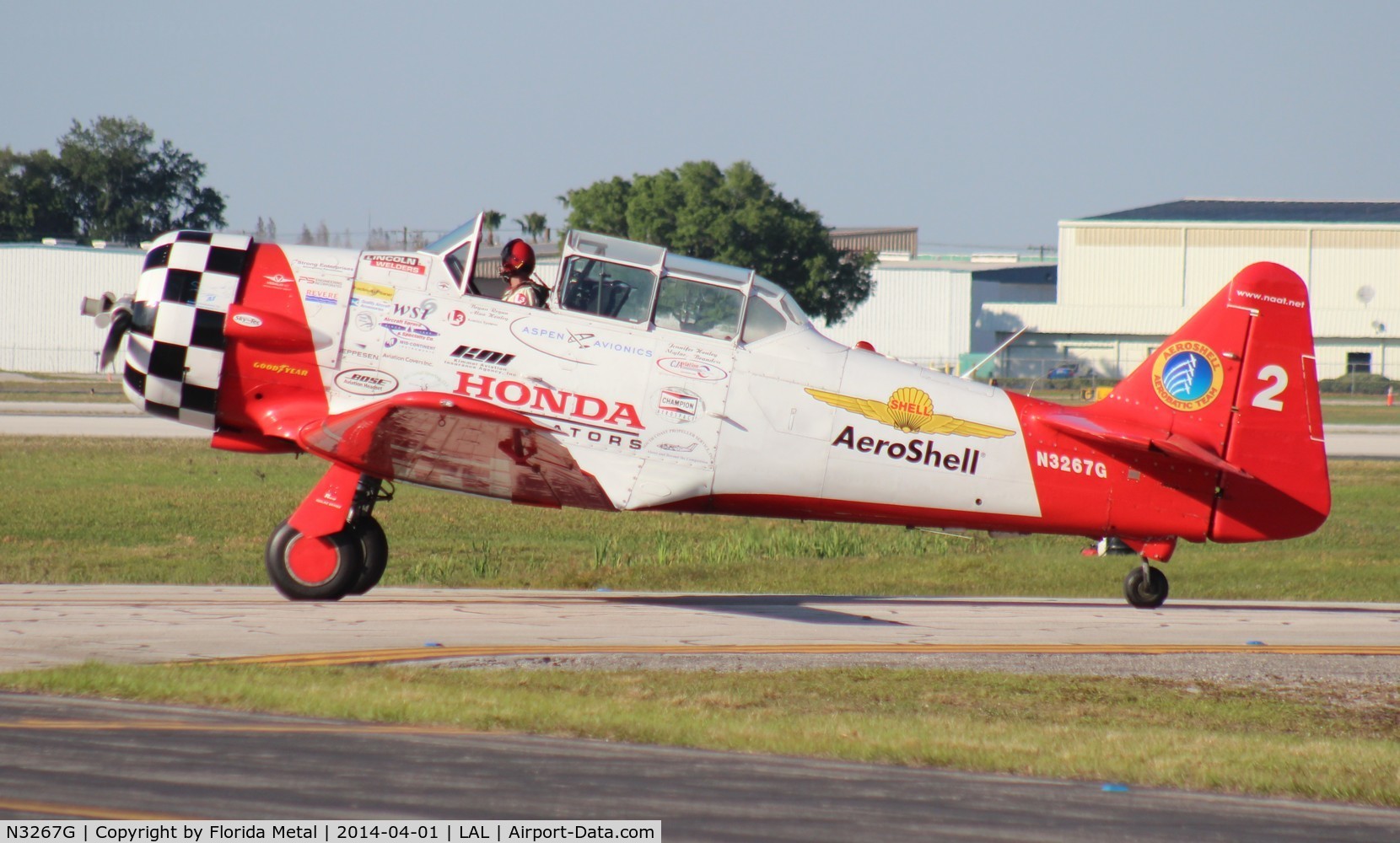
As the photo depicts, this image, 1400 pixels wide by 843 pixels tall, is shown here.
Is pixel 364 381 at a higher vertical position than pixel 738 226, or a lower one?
lower

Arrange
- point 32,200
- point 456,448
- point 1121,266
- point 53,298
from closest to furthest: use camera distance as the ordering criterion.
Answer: point 456,448 → point 53,298 → point 32,200 → point 1121,266

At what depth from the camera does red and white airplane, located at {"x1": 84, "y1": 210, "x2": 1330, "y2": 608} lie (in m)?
10.3

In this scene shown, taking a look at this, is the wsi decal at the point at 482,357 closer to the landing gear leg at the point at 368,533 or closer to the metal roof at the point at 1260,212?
the landing gear leg at the point at 368,533

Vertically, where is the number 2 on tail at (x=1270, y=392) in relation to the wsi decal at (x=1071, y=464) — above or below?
above

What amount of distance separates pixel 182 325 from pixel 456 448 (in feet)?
7.86

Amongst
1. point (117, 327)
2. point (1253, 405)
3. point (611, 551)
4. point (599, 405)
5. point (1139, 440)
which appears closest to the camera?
point (117, 327)

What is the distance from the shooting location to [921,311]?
8544 cm

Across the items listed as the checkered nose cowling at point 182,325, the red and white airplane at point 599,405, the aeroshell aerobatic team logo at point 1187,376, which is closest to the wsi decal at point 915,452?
the red and white airplane at point 599,405

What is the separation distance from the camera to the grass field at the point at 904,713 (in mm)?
6719

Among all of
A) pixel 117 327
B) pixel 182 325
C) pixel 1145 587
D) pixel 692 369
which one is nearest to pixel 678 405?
pixel 692 369

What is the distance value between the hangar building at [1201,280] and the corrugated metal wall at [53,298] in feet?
160

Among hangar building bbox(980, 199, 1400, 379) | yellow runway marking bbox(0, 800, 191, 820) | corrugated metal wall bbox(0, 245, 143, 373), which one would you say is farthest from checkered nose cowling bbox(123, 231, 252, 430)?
hangar building bbox(980, 199, 1400, 379)

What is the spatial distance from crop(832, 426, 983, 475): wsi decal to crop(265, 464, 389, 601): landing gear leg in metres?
3.93

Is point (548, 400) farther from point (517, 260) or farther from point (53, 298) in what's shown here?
point (53, 298)
